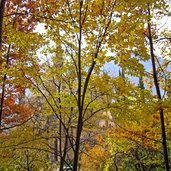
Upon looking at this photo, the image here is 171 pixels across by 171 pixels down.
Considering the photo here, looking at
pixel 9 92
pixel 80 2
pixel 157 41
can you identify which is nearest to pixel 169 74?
pixel 157 41

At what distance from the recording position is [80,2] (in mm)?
5273

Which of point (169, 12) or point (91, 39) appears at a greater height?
point (169, 12)

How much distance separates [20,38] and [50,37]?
0.71m

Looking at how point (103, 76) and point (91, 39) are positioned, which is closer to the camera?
point (91, 39)

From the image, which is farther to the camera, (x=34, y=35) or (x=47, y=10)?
(x=34, y=35)

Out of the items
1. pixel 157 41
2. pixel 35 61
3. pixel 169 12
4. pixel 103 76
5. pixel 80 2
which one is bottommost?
pixel 103 76

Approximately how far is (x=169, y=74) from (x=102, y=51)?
3.25 metres

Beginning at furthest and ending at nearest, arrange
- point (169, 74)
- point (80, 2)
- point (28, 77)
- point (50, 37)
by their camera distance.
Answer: point (169, 74) → point (28, 77) → point (50, 37) → point (80, 2)

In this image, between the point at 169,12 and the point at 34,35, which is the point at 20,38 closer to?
the point at 34,35

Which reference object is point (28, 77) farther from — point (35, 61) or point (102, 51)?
point (102, 51)

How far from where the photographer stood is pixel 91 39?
5598 millimetres

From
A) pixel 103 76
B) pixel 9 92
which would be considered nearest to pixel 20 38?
pixel 103 76

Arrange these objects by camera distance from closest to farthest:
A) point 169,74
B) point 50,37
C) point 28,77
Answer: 1. point 50,37
2. point 28,77
3. point 169,74

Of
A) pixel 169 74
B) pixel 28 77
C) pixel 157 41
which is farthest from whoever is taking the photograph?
pixel 157 41
